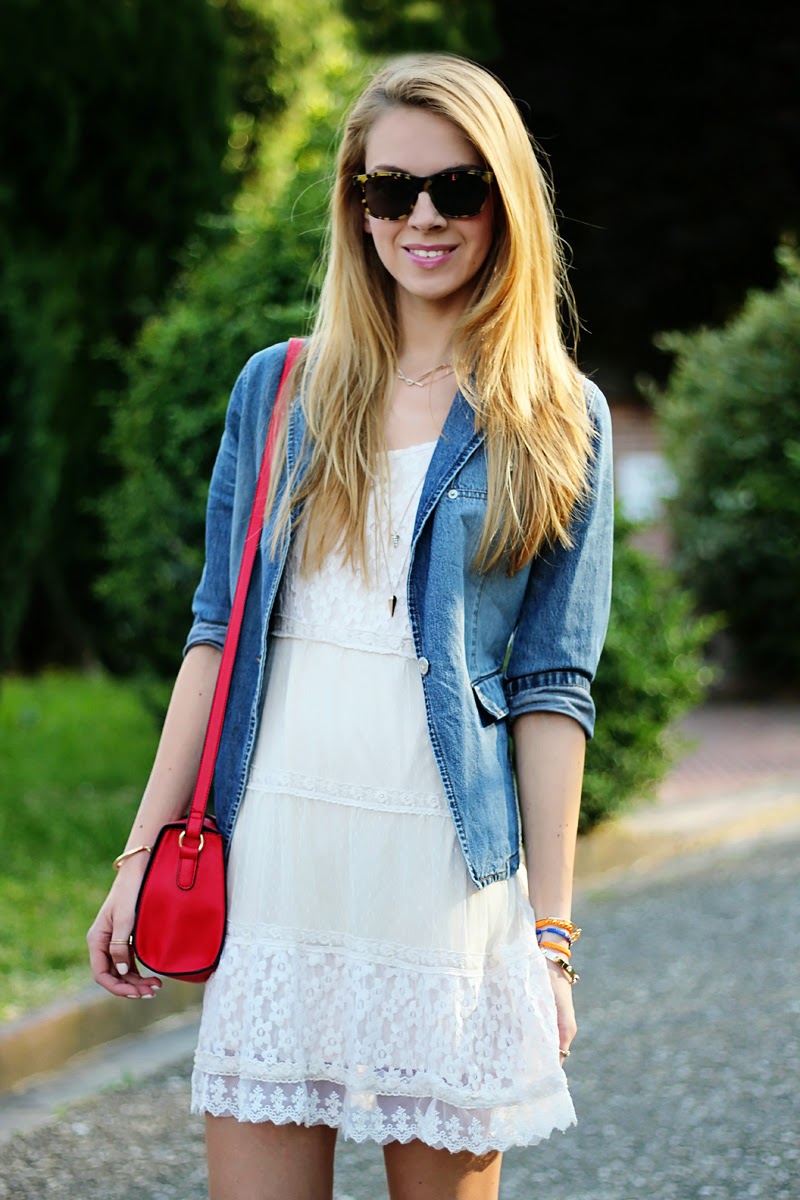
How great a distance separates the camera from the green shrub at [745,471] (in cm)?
1062

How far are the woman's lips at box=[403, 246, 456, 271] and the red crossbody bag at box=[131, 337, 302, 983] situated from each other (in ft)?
2.38

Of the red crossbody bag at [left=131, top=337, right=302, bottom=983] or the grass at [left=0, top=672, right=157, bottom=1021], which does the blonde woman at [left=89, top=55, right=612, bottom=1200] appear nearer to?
the red crossbody bag at [left=131, top=337, right=302, bottom=983]

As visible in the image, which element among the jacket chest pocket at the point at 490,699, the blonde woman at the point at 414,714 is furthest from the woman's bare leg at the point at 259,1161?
the jacket chest pocket at the point at 490,699

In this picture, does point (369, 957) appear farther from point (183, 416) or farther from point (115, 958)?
point (183, 416)

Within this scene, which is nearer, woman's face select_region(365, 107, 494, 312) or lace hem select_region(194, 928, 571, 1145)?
lace hem select_region(194, 928, 571, 1145)

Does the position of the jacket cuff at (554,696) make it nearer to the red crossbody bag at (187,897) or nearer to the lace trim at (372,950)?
the lace trim at (372,950)

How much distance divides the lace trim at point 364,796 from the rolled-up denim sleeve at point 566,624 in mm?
183

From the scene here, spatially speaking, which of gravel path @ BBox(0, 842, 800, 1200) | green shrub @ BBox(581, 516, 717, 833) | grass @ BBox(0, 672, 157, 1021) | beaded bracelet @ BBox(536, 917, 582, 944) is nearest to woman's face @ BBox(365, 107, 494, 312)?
beaded bracelet @ BBox(536, 917, 582, 944)

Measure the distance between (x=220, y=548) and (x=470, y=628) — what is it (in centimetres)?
41

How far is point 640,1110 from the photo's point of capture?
4.03 m

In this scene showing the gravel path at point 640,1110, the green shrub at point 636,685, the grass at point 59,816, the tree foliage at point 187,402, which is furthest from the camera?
the green shrub at point 636,685

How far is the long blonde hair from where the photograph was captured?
2.06 meters

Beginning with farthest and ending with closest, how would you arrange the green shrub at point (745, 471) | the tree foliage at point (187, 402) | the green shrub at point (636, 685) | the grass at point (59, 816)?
the green shrub at point (745, 471) < the green shrub at point (636, 685) < the tree foliage at point (187, 402) < the grass at point (59, 816)

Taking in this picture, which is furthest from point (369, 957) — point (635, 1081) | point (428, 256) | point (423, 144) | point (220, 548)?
point (635, 1081)
